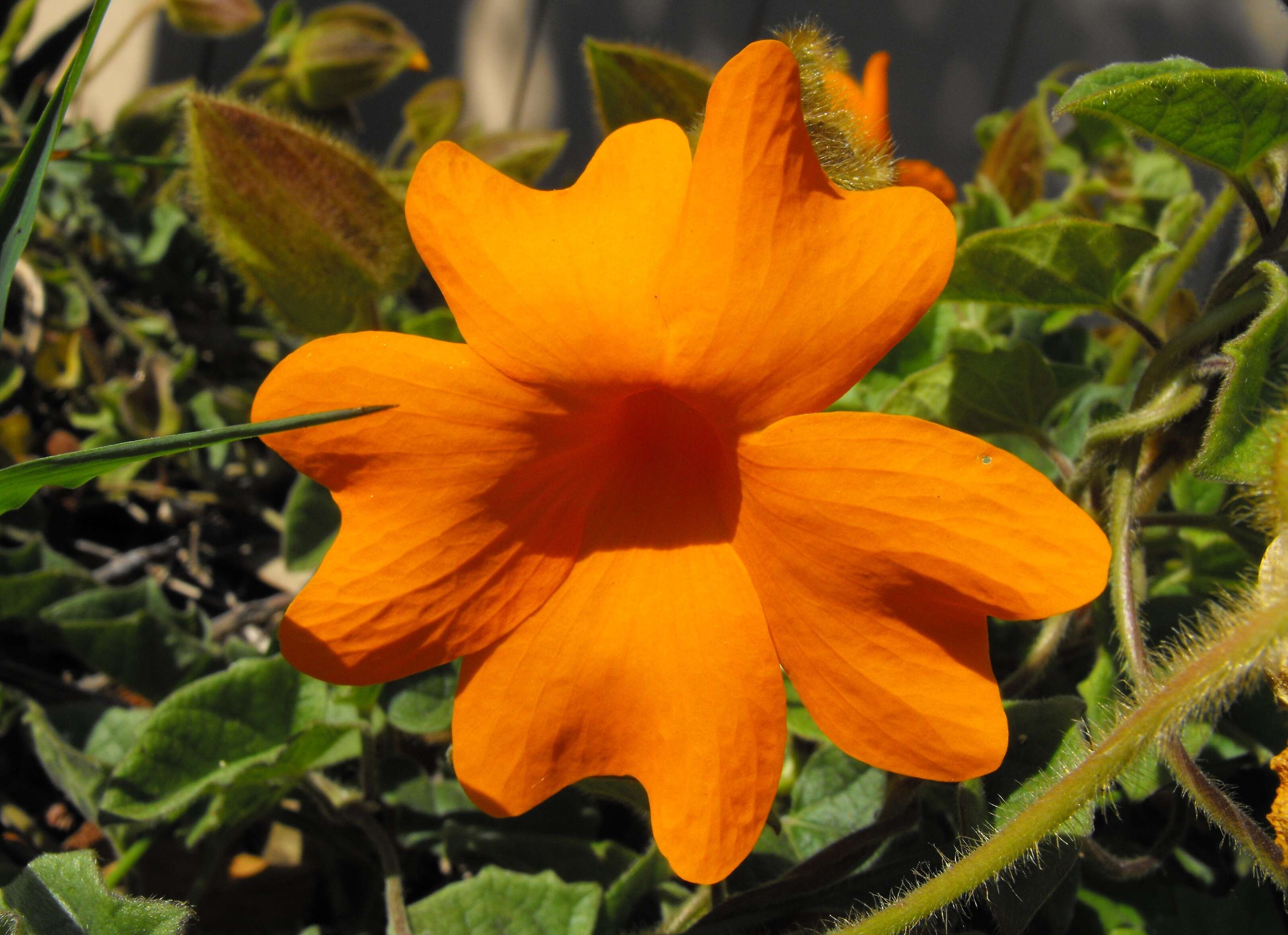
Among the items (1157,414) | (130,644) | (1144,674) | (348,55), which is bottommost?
(130,644)

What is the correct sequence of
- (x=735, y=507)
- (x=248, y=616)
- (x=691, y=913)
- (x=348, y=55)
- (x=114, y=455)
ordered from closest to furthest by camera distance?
(x=114, y=455) → (x=735, y=507) → (x=691, y=913) → (x=248, y=616) → (x=348, y=55)

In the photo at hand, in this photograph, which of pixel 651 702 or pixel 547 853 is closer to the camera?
pixel 651 702

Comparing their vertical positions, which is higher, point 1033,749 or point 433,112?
point 433,112

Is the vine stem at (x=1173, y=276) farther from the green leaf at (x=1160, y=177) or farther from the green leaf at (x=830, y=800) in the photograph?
the green leaf at (x=830, y=800)

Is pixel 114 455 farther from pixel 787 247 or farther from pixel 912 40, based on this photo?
pixel 912 40

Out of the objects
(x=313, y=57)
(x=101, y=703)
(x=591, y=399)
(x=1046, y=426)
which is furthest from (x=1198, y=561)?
(x=313, y=57)

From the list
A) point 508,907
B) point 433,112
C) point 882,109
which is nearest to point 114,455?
point 508,907

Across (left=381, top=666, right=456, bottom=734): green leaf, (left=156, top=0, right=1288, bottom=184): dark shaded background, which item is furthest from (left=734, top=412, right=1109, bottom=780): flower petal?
(left=156, top=0, right=1288, bottom=184): dark shaded background

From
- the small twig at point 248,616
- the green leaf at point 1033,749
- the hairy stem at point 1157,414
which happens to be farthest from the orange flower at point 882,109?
the small twig at point 248,616
